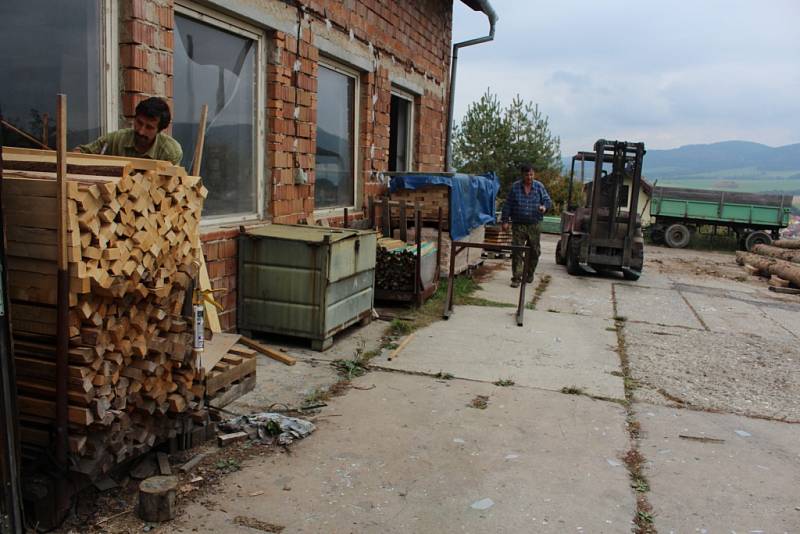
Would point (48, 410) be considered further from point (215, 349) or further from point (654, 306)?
point (654, 306)

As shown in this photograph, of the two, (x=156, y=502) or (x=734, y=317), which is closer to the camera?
(x=156, y=502)

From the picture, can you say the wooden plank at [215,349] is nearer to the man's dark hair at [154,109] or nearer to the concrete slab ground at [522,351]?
the man's dark hair at [154,109]

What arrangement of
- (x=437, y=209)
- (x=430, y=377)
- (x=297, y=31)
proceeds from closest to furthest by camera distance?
(x=430, y=377), (x=297, y=31), (x=437, y=209)

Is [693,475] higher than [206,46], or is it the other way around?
[206,46]

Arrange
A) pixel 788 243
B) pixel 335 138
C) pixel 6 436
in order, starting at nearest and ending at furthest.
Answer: pixel 6 436, pixel 335 138, pixel 788 243

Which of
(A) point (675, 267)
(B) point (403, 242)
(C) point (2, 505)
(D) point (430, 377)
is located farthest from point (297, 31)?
(A) point (675, 267)

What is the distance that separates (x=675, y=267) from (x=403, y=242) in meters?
9.23

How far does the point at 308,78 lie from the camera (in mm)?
7254

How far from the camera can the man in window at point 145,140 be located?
12.6ft

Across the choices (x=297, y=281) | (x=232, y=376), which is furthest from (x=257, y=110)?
(x=232, y=376)

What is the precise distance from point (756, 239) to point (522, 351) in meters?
16.5

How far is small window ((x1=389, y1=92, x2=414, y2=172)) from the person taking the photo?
37.3ft

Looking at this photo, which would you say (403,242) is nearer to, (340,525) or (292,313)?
(292,313)

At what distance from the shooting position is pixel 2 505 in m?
2.55
